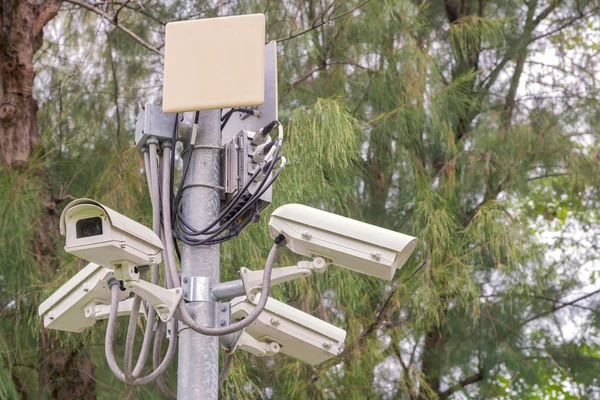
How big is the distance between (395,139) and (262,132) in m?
1.87

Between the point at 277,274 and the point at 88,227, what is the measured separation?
34cm

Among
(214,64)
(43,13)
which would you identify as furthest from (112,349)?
(43,13)

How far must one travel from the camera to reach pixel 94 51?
3.76 m

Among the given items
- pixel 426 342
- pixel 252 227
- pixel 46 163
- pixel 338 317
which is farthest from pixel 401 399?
pixel 46 163

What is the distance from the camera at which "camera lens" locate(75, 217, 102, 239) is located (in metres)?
1.56

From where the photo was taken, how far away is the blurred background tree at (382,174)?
2898mm

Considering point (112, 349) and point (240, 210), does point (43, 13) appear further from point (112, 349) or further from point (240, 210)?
point (112, 349)

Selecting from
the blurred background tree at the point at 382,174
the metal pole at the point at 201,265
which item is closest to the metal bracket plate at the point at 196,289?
the metal pole at the point at 201,265

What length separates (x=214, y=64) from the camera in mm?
1719

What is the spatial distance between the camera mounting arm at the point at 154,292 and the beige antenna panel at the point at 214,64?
0.93ft

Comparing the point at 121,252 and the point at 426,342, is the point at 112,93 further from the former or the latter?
the point at 121,252

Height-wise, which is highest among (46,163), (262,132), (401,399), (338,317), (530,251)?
(262,132)

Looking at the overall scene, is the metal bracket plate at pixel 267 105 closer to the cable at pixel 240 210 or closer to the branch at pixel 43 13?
the cable at pixel 240 210

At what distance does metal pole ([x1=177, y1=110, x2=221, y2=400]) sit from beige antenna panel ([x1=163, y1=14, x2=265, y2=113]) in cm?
13
